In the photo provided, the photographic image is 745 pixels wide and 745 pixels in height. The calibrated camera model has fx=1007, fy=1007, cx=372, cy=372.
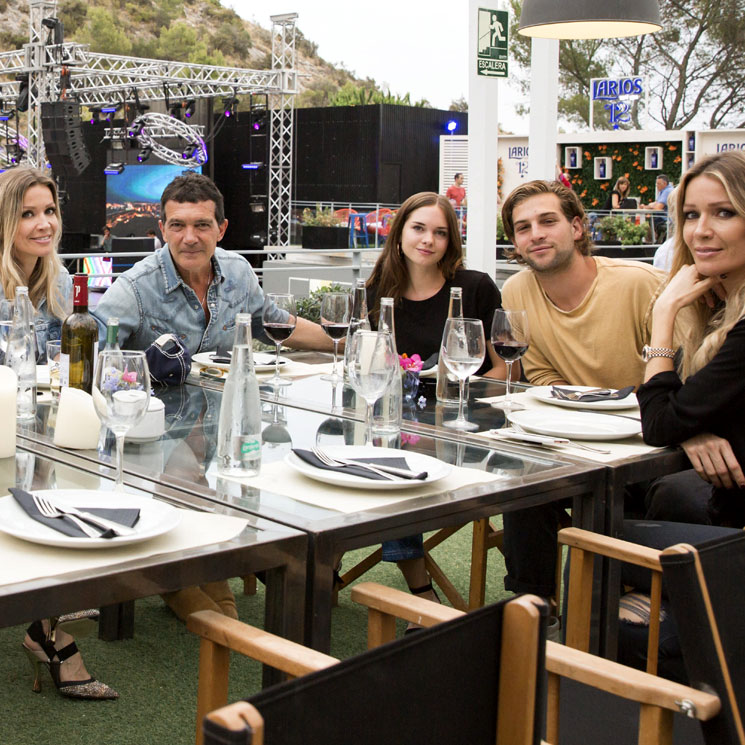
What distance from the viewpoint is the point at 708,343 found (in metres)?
2.25

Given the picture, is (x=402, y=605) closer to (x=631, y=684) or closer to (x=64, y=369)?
(x=631, y=684)

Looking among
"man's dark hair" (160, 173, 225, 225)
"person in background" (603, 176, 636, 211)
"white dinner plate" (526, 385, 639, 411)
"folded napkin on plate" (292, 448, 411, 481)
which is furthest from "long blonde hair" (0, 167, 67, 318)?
"person in background" (603, 176, 636, 211)

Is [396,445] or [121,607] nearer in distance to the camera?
[396,445]

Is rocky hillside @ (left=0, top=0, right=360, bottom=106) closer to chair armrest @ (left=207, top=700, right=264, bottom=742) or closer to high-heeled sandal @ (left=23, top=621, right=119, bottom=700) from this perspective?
high-heeled sandal @ (left=23, top=621, right=119, bottom=700)

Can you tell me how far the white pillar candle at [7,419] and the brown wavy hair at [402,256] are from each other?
1.79 metres

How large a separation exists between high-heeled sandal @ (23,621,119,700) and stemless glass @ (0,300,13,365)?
0.66 meters

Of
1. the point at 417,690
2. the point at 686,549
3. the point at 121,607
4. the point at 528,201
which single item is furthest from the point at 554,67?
the point at 417,690

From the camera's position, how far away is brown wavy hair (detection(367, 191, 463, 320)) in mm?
3459

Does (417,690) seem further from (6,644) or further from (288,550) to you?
(6,644)

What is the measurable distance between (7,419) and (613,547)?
1071mm

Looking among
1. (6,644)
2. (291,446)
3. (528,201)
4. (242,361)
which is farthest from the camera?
(528,201)

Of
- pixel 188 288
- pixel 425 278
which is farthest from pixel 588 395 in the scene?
pixel 188 288

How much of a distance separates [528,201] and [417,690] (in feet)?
8.02

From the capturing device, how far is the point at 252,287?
3.45 m
